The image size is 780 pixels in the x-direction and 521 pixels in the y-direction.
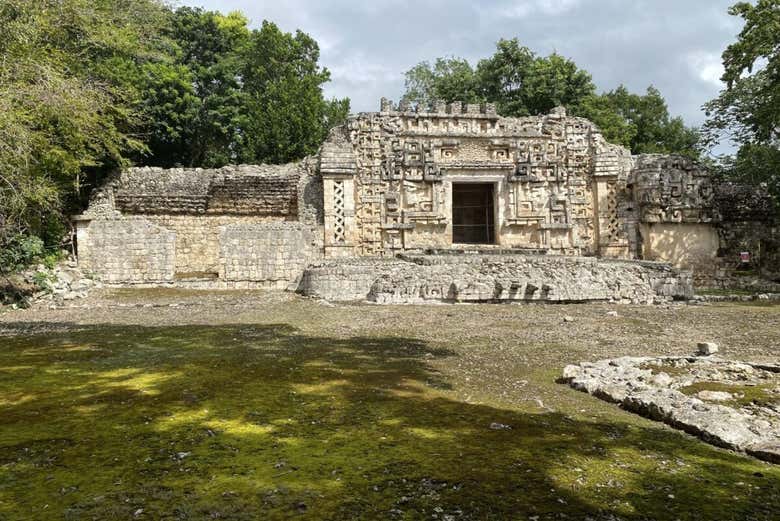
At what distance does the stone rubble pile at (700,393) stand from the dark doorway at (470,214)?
52.9ft

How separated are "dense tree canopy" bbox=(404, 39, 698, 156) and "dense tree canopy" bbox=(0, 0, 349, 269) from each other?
7829 mm

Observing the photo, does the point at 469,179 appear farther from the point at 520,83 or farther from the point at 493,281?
the point at 520,83

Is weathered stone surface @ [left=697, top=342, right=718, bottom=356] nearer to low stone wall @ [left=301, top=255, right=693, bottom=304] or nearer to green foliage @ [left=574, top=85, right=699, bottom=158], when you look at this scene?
low stone wall @ [left=301, top=255, right=693, bottom=304]

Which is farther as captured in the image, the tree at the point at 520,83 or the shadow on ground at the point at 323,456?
the tree at the point at 520,83

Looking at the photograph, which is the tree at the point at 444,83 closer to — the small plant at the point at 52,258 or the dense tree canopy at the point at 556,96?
the dense tree canopy at the point at 556,96

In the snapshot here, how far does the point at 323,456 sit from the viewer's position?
2.91 m

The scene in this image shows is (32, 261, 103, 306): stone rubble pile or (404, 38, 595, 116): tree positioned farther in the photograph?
(404, 38, 595, 116): tree

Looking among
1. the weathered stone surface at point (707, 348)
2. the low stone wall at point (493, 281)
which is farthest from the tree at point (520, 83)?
the weathered stone surface at point (707, 348)

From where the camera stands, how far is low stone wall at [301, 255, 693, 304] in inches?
515

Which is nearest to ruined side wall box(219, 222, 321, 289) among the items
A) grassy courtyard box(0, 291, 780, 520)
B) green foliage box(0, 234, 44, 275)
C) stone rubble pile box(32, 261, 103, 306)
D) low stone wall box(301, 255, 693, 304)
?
low stone wall box(301, 255, 693, 304)

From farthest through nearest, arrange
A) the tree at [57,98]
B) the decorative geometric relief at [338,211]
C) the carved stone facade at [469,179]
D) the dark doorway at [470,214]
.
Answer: the dark doorway at [470,214], the carved stone facade at [469,179], the decorative geometric relief at [338,211], the tree at [57,98]

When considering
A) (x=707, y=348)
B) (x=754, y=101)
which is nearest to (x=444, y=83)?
(x=754, y=101)

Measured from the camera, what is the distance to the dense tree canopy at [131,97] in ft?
28.8

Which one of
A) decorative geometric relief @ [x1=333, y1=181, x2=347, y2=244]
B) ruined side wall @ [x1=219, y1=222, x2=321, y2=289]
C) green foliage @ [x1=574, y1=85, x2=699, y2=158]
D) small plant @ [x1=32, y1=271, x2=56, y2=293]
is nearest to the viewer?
small plant @ [x1=32, y1=271, x2=56, y2=293]
